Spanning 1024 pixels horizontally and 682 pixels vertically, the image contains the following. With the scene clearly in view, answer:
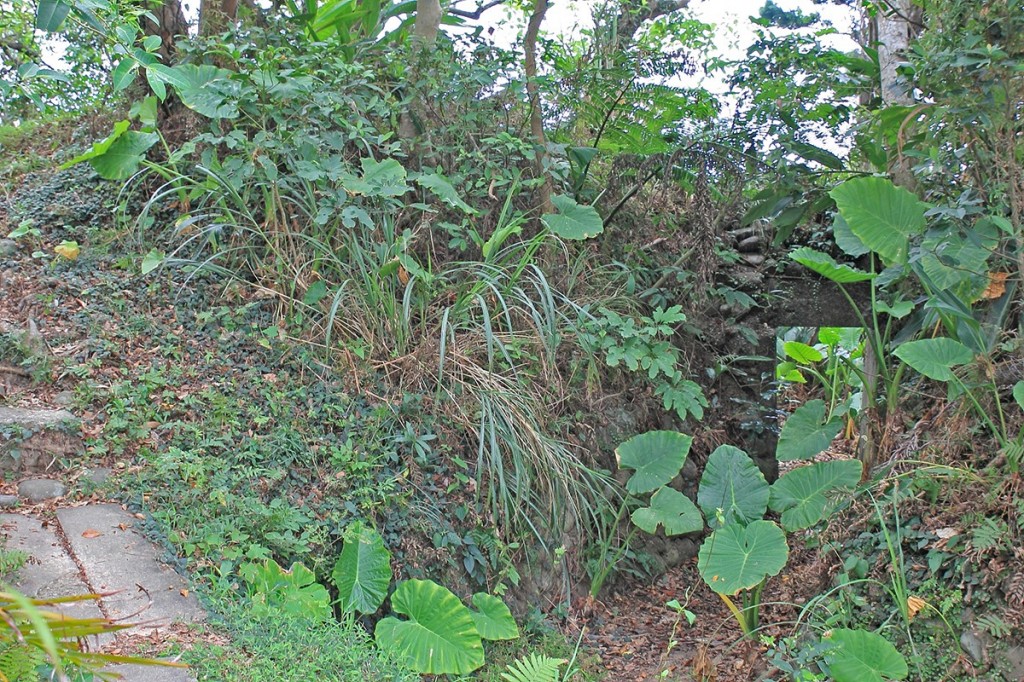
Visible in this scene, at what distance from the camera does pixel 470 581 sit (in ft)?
15.2

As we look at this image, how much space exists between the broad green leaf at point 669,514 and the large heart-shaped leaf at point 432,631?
167cm

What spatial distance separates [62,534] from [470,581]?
2.02 meters

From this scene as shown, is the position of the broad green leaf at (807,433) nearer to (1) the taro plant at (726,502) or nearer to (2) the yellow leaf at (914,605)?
(1) the taro plant at (726,502)

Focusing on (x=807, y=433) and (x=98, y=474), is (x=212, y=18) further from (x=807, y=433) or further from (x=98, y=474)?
(x=807, y=433)

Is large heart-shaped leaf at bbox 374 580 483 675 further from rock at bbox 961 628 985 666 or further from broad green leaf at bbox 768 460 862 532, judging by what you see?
rock at bbox 961 628 985 666

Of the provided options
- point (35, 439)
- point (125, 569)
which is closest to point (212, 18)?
point (35, 439)

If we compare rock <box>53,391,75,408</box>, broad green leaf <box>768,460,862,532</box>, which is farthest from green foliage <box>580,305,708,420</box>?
rock <box>53,391,75,408</box>

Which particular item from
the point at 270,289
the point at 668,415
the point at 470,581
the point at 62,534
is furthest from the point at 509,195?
the point at 62,534

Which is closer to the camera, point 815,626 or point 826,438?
point 815,626

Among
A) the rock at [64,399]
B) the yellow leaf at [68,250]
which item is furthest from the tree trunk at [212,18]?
the rock at [64,399]

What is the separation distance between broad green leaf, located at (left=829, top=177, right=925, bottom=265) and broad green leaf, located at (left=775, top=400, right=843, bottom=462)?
46.2 inches

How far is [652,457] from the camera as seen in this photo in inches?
213

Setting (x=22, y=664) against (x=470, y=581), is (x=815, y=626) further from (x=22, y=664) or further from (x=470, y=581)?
(x=22, y=664)

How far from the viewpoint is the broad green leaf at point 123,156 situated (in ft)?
17.1
